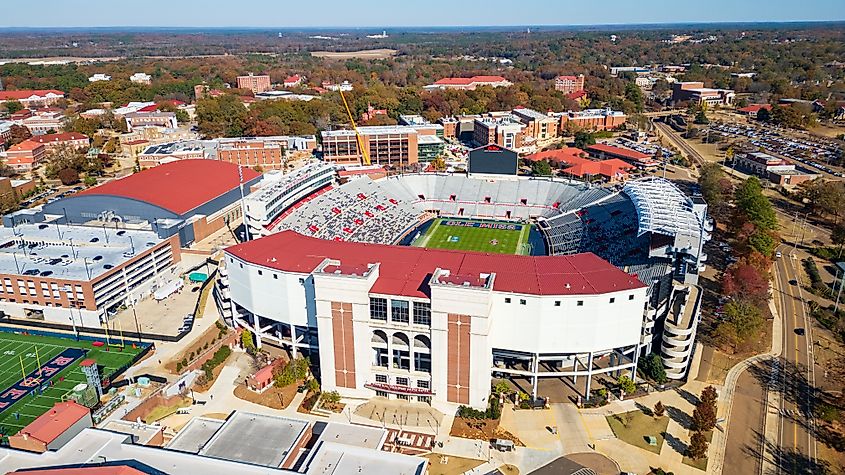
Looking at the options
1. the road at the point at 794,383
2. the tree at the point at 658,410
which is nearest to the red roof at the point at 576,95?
the road at the point at 794,383

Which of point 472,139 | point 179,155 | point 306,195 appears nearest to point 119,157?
point 179,155

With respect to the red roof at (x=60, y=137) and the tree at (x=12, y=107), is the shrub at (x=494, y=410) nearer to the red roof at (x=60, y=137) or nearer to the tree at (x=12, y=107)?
the red roof at (x=60, y=137)

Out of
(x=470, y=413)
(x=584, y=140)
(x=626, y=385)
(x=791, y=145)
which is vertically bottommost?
(x=470, y=413)

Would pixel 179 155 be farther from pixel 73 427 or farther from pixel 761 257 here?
pixel 761 257

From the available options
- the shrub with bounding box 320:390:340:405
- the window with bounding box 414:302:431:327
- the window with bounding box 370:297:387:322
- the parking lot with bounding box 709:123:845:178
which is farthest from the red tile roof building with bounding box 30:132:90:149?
the parking lot with bounding box 709:123:845:178

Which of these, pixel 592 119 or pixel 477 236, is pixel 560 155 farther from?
pixel 477 236

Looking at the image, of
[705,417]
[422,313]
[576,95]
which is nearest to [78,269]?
[422,313]
